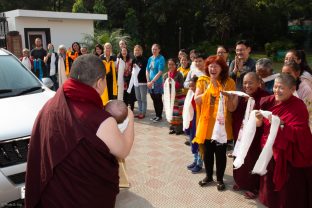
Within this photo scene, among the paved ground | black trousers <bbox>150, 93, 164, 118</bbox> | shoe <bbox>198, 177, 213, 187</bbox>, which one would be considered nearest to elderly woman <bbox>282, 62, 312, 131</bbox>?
the paved ground

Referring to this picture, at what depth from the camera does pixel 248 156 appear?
165 inches

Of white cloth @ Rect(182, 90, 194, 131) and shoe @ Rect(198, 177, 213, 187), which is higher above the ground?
white cloth @ Rect(182, 90, 194, 131)

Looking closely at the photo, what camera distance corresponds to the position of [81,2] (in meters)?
23.0

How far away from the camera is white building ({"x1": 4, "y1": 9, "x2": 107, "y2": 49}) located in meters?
15.1

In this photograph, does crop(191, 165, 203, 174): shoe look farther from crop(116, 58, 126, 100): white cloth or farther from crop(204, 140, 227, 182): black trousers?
crop(116, 58, 126, 100): white cloth

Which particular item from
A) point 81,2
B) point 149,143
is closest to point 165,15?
point 81,2

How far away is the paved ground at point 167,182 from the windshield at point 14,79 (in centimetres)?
199

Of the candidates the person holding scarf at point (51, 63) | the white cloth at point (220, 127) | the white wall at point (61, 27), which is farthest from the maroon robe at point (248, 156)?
the white wall at point (61, 27)

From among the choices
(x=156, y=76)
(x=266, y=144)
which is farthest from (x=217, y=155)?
(x=156, y=76)

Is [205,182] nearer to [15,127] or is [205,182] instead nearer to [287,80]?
[287,80]

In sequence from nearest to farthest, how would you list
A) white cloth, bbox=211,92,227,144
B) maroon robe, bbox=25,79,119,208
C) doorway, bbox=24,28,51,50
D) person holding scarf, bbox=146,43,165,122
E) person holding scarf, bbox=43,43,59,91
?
maroon robe, bbox=25,79,119,208, white cloth, bbox=211,92,227,144, person holding scarf, bbox=146,43,165,122, person holding scarf, bbox=43,43,59,91, doorway, bbox=24,28,51,50

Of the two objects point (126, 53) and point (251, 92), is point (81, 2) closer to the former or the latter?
point (126, 53)

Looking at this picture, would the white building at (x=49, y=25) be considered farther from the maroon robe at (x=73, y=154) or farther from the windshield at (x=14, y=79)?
the maroon robe at (x=73, y=154)

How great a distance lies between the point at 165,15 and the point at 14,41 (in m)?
14.3
